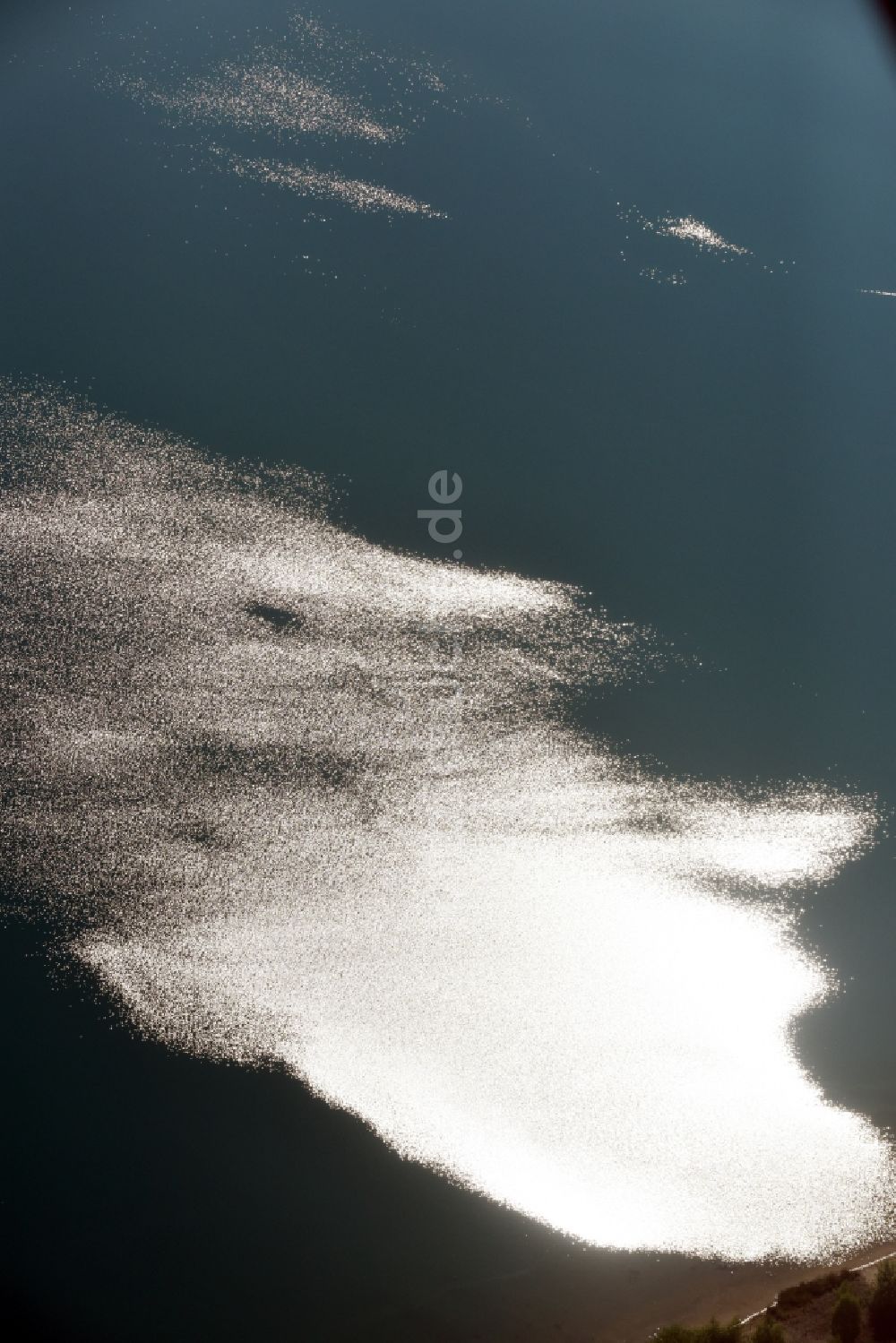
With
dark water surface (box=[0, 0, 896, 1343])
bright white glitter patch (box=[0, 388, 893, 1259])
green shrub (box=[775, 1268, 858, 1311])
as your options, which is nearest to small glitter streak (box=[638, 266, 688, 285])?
dark water surface (box=[0, 0, 896, 1343])

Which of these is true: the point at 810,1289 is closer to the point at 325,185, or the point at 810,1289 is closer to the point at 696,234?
the point at 696,234

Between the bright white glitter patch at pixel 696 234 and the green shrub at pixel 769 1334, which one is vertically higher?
the bright white glitter patch at pixel 696 234

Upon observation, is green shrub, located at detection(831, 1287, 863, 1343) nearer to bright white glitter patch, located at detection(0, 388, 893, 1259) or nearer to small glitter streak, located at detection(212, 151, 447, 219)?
bright white glitter patch, located at detection(0, 388, 893, 1259)

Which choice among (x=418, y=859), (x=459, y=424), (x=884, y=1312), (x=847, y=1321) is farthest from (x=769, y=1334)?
(x=459, y=424)

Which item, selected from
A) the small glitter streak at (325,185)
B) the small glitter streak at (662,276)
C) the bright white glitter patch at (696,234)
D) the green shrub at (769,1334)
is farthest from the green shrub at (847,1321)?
the small glitter streak at (325,185)

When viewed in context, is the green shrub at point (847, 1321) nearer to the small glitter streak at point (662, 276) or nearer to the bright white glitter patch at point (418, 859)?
the bright white glitter patch at point (418, 859)

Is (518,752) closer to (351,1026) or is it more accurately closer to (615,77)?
(351,1026)
